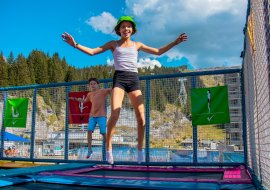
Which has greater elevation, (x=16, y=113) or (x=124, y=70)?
(x=124, y=70)

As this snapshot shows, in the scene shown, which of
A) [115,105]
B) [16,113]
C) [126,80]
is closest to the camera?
[115,105]

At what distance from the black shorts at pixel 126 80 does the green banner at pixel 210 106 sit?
5.33ft

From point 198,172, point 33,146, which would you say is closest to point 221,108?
point 198,172

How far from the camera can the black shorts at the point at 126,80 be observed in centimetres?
245

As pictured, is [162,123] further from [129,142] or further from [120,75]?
[120,75]

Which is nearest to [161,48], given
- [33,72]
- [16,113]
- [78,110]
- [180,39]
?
[180,39]

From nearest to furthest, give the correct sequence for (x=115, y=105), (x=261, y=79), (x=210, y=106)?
(x=261, y=79) → (x=115, y=105) → (x=210, y=106)

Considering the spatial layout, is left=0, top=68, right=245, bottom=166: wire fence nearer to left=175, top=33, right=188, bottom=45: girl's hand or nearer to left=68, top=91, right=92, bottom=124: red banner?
left=68, top=91, right=92, bottom=124: red banner

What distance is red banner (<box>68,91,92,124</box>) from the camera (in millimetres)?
4461

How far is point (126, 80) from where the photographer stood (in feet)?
8.10

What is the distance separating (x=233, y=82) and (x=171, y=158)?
1670 millimetres

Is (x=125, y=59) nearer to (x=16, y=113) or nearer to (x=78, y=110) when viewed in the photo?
(x=78, y=110)

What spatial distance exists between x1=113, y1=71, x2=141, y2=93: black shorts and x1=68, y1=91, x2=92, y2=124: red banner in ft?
7.02

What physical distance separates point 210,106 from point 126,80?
186 centimetres
